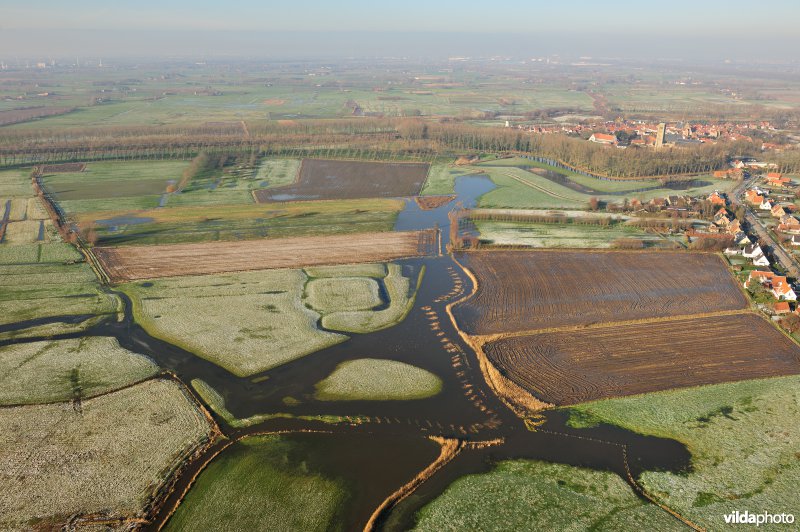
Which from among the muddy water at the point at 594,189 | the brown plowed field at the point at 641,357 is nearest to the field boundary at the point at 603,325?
the brown plowed field at the point at 641,357

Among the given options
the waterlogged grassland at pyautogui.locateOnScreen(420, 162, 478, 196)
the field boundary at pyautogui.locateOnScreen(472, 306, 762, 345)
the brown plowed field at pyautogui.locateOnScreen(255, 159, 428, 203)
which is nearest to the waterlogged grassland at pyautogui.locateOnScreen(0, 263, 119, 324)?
the field boundary at pyautogui.locateOnScreen(472, 306, 762, 345)

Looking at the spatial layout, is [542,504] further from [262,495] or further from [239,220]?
[239,220]

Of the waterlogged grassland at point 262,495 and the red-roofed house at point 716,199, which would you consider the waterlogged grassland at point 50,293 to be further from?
the red-roofed house at point 716,199

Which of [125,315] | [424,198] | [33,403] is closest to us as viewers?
[33,403]

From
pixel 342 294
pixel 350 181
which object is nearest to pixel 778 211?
pixel 342 294

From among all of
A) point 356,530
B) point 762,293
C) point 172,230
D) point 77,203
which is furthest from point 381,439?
point 77,203

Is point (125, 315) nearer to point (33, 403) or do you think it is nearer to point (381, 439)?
point (33, 403)
